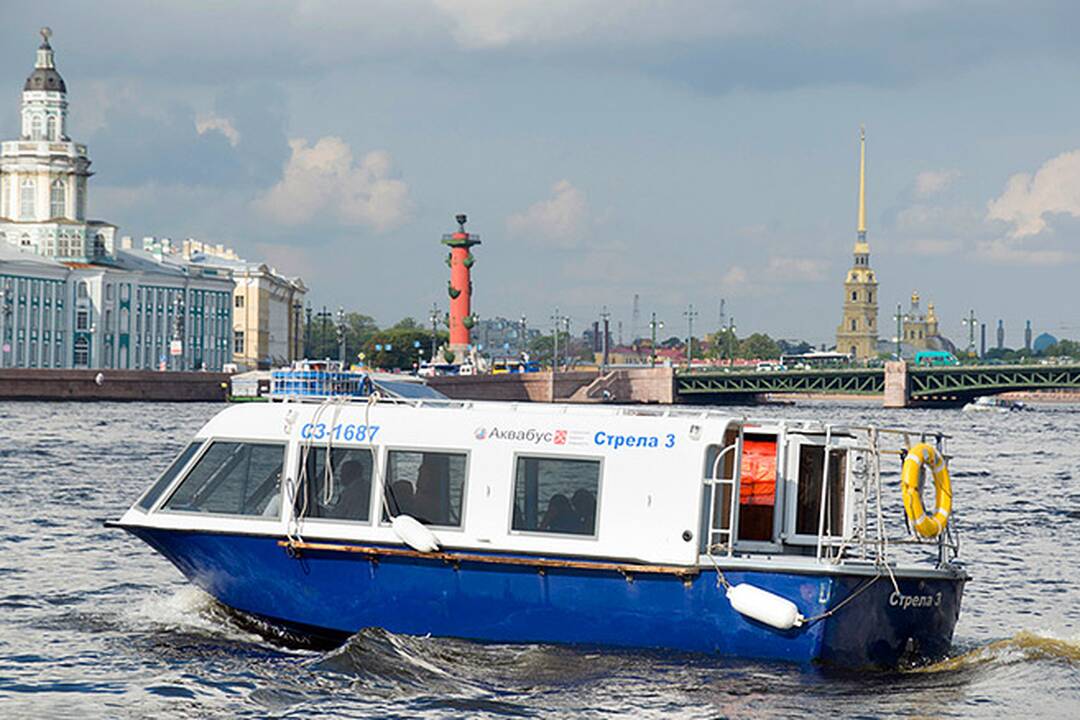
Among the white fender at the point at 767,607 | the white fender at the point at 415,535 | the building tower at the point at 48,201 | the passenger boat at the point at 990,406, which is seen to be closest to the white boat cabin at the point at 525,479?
the white fender at the point at 415,535

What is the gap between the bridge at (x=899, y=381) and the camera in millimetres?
101375

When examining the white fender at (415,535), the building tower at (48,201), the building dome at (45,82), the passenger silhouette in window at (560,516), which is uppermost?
the building dome at (45,82)

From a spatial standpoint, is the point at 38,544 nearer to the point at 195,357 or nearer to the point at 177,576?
the point at 177,576

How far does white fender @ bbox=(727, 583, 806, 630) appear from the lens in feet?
41.5

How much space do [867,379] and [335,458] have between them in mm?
102574

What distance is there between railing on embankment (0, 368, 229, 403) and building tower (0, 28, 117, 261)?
24.7m

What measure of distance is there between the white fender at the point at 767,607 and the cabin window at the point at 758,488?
120 centimetres

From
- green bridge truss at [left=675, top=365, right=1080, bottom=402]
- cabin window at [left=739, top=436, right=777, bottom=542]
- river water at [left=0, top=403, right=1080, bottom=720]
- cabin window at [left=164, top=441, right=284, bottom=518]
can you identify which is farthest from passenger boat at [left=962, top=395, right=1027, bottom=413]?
cabin window at [left=164, top=441, right=284, bottom=518]

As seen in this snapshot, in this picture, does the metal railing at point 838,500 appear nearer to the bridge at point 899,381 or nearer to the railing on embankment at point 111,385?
the railing on embankment at point 111,385

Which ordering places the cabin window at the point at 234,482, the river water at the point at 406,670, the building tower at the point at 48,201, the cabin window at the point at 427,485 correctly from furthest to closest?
the building tower at the point at 48,201
the cabin window at the point at 234,482
the cabin window at the point at 427,485
the river water at the point at 406,670

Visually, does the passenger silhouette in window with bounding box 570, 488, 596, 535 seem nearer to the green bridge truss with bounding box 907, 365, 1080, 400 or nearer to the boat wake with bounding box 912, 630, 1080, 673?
the boat wake with bounding box 912, 630, 1080, 673

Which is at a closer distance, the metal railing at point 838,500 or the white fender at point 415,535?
the metal railing at point 838,500

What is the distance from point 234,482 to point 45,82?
11316cm

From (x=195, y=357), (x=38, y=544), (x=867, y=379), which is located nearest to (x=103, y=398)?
(x=195, y=357)
